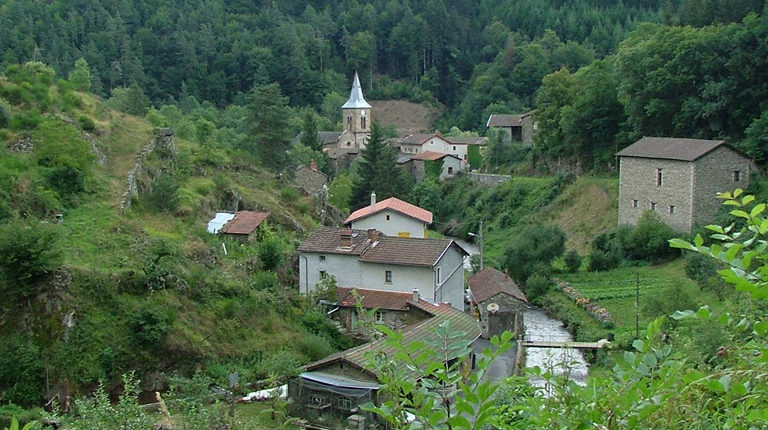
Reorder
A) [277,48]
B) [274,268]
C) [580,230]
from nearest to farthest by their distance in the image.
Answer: [274,268], [580,230], [277,48]

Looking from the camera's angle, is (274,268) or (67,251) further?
(274,268)

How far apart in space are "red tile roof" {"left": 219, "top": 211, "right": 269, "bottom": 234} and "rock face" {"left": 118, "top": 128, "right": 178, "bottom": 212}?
114 inches

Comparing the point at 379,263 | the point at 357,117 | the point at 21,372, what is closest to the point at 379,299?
the point at 379,263

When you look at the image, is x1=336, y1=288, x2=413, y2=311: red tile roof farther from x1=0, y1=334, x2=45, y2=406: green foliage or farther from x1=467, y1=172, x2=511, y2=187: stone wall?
x1=467, y1=172, x2=511, y2=187: stone wall

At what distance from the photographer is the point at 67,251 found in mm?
18859

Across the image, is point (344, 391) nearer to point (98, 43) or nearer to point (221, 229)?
point (221, 229)

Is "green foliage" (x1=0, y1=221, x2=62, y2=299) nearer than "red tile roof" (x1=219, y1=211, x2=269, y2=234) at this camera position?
Yes

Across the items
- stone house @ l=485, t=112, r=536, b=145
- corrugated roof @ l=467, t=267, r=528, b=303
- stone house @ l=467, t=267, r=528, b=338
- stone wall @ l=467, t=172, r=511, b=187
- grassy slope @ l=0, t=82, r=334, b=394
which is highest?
stone house @ l=485, t=112, r=536, b=145

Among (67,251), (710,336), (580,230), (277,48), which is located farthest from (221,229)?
(277,48)

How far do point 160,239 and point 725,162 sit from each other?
78.0ft

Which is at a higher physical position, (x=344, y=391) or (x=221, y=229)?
(x=221, y=229)

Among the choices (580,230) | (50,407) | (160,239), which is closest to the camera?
(50,407)

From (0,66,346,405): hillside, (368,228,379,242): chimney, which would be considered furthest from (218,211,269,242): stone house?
(368,228,379,242): chimney

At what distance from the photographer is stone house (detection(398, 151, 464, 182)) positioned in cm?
5772
